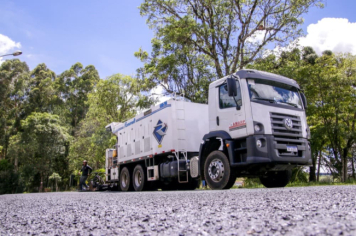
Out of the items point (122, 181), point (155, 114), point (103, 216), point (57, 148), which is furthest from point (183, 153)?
point (57, 148)

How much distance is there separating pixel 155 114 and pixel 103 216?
26.8 ft

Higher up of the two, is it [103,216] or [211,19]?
[211,19]

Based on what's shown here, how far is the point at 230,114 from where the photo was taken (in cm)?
802

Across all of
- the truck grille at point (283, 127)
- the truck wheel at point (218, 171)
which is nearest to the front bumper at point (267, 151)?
the truck grille at point (283, 127)

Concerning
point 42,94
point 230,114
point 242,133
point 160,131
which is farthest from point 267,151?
point 42,94

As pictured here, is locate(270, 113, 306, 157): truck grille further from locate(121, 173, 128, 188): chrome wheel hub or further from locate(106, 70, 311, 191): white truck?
locate(121, 173, 128, 188): chrome wheel hub

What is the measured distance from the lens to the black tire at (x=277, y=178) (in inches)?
349

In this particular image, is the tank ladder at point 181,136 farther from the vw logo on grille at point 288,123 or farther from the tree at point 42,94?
the tree at point 42,94

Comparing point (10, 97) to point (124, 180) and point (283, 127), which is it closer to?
point (124, 180)

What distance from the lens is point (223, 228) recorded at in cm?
234

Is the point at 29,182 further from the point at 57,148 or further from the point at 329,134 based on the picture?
the point at 329,134

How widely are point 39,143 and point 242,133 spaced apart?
104 ft

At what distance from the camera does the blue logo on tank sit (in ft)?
35.5

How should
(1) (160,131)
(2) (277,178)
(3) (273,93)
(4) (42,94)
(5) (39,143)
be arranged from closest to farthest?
(3) (273,93) < (2) (277,178) < (1) (160,131) < (5) (39,143) < (4) (42,94)
